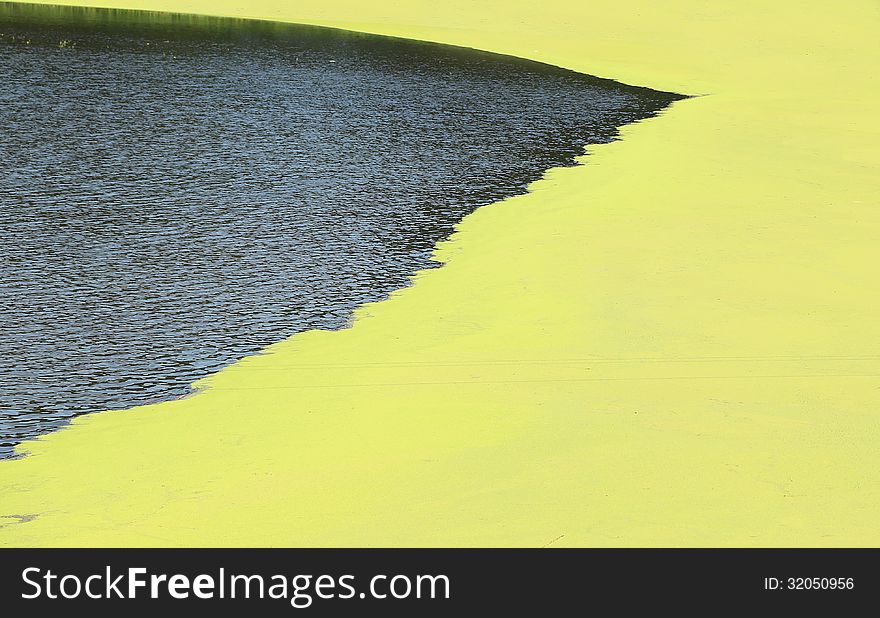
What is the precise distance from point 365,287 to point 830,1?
94.9ft

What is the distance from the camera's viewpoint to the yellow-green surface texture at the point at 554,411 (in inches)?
174

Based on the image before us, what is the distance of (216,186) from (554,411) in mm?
5717

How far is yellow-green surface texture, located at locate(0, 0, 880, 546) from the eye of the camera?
441cm

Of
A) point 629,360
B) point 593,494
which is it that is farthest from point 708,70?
point 593,494

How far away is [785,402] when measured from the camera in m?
5.75

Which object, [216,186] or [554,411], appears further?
[216,186]

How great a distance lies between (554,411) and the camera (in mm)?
5586

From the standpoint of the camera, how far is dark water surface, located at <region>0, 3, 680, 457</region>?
21.0 feet

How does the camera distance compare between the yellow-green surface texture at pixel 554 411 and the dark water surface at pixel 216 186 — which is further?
the dark water surface at pixel 216 186

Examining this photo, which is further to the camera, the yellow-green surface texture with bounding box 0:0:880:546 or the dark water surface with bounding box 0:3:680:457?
the dark water surface with bounding box 0:3:680:457

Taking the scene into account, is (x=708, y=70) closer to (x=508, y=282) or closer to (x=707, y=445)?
(x=508, y=282)

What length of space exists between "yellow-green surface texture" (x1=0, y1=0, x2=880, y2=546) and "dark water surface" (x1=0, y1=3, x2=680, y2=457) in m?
0.44

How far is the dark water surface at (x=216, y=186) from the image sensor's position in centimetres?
641

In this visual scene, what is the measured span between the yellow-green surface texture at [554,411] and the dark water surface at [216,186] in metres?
0.44
